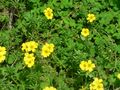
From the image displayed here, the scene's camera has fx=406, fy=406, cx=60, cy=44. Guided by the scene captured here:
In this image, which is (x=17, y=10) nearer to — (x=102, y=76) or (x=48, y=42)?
(x=48, y=42)

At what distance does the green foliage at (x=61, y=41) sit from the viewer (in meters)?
4.59

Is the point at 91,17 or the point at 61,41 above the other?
the point at 91,17

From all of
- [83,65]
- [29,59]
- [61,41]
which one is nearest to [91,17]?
[61,41]

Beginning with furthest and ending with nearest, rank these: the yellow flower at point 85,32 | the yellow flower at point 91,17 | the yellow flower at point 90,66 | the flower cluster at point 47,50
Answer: the yellow flower at point 91,17, the yellow flower at point 85,32, the flower cluster at point 47,50, the yellow flower at point 90,66

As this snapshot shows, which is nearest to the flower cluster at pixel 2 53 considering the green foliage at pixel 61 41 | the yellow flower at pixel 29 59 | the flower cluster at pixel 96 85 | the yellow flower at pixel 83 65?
the green foliage at pixel 61 41

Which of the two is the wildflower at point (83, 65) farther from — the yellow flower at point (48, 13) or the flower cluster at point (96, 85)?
the yellow flower at point (48, 13)

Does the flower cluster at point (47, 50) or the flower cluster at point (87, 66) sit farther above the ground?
the flower cluster at point (47, 50)

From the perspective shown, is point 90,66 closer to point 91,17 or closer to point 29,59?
point 29,59

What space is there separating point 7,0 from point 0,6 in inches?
4.8

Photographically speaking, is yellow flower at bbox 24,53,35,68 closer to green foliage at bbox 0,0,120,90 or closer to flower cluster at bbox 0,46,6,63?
green foliage at bbox 0,0,120,90

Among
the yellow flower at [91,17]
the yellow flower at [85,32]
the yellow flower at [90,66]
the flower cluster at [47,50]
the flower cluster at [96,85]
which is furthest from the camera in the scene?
the yellow flower at [91,17]

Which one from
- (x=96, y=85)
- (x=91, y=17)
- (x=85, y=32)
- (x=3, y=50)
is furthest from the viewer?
(x=91, y=17)

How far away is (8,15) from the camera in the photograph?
5.32m

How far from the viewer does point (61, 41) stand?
493cm
